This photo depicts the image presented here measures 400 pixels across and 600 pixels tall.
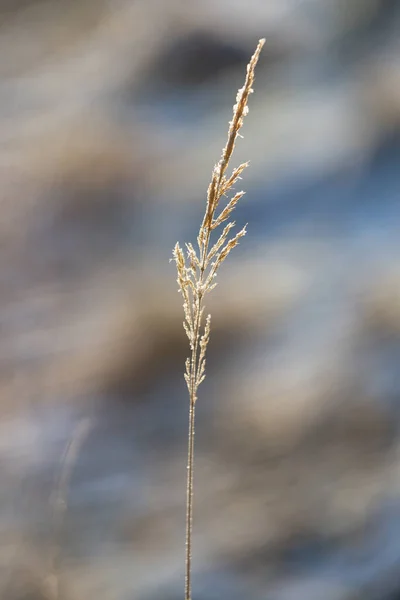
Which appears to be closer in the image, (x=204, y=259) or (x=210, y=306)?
(x=204, y=259)

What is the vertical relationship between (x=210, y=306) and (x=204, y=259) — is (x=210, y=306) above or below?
above

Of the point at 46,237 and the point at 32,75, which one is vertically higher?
the point at 32,75

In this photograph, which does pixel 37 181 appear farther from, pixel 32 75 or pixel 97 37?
pixel 97 37

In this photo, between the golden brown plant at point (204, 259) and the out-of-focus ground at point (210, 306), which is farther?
the out-of-focus ground at point (210, 306)

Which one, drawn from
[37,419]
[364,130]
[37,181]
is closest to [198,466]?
[37,419]

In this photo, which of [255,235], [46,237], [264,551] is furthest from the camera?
[255,235]

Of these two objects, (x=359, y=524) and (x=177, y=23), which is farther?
(x=177, y=23)

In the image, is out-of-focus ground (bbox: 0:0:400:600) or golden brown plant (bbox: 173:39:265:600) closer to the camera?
golden brown plant (bbox: 173:39:265:600)

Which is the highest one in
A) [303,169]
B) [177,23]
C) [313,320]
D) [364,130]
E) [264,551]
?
[177,23]
